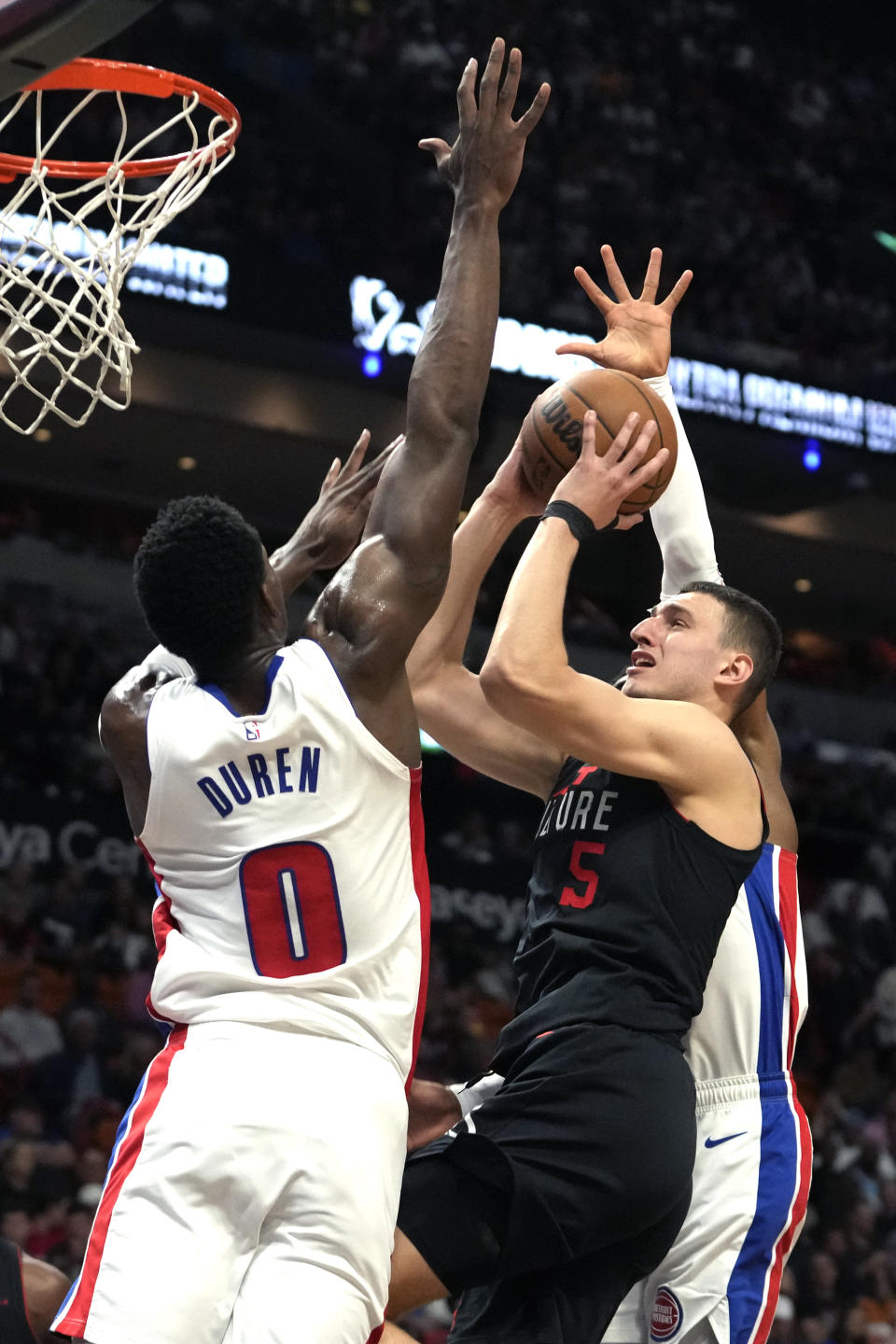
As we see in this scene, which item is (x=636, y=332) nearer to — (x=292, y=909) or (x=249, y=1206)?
(x=292, y=909)

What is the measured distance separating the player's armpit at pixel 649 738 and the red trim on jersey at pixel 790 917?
1.40 feet

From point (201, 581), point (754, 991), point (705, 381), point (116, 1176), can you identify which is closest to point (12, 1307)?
point (116, 1176)

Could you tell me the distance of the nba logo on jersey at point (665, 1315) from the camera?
3.33 m

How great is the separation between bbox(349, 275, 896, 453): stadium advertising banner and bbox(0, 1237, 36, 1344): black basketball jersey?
30.0 ft

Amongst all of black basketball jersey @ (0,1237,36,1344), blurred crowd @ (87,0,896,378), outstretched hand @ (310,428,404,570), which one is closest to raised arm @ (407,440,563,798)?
outstretched hand @ (310,428,404,570)

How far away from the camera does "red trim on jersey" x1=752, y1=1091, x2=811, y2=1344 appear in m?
3.36

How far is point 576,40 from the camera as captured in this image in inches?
625

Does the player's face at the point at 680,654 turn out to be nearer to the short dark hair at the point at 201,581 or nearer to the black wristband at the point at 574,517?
the black wristband at the point at 574,517

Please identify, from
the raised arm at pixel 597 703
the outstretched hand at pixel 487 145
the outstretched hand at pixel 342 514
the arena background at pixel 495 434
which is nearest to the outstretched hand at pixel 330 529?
Answer: the outstretched hand at pixel 342 514

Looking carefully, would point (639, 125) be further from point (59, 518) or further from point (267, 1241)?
point (267, 1241)

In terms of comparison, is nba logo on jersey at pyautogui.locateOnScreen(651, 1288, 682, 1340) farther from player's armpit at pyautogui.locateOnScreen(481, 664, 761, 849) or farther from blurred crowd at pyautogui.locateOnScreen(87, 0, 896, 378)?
blurred crowd at pyautogui.locateOnScreen(87, 0, 896, 378)

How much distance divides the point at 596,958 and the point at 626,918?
95 mm

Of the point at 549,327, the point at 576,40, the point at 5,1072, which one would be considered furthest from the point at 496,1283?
the point at 576,40

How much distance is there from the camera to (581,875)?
10.7 ft
